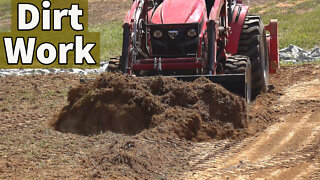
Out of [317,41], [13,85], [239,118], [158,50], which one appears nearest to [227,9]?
[158,50]

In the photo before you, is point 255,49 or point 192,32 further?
point 255,49

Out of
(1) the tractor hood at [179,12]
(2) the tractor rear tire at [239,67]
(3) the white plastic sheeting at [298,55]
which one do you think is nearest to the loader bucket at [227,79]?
(2) the tractor rear tire at [239,67]

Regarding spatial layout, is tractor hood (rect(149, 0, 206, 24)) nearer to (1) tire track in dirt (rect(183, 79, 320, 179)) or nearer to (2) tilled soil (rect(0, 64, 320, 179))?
(2) tilled soil (rect(0, 64, 320, 179))

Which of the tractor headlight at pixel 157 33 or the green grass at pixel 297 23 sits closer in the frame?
the tractor headlight at pixel 157 33

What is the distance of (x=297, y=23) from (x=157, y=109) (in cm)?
1856

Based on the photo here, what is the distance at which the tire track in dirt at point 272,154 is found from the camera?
7.88 meters

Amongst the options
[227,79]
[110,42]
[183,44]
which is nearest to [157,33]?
[183,44]

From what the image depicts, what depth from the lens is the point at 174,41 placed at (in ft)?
38.2

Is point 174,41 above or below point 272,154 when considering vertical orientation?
above

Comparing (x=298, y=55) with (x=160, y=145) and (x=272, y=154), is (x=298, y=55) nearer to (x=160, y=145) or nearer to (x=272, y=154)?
(x=272, y=154)

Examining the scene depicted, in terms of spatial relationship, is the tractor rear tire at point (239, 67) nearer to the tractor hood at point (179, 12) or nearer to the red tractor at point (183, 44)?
the red tractor at point (183, 44)

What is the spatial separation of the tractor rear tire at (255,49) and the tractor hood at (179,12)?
152 centimetres

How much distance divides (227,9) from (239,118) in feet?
11.4

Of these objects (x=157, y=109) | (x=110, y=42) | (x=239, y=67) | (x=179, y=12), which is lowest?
(x=157, y=109)
